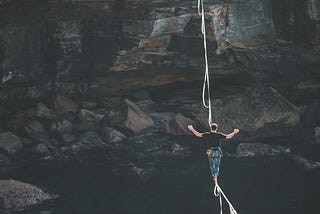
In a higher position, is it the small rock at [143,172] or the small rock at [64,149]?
the small rock at [64,149]

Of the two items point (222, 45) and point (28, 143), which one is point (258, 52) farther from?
point (28, 143)

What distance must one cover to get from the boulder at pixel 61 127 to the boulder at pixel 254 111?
25.5 feet

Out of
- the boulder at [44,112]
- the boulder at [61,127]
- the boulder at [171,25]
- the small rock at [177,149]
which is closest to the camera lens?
the small rock at [177,149]

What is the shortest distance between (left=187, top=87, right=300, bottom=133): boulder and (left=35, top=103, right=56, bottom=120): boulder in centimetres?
890

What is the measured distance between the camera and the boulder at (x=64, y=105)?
34938 millimetres

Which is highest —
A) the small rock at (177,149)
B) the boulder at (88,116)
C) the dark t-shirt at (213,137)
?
the dark t-shirt at (213,137)

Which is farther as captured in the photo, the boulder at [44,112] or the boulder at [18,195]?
the boulder at [44,112]

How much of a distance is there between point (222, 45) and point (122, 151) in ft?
27.4

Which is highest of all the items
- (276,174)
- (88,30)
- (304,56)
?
(88,30)

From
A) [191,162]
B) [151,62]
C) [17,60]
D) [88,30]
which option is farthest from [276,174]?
[17,60]

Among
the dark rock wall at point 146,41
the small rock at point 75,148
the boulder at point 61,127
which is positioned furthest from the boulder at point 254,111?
the boulder at point 61,127

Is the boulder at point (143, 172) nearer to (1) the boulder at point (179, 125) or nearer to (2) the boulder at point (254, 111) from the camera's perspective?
(1) the boulder at point (179, 125)

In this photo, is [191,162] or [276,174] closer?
[276,174]

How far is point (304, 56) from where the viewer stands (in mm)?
32688
